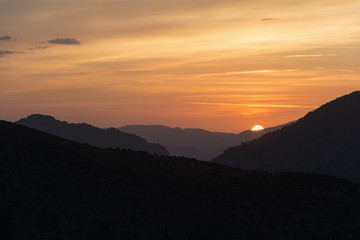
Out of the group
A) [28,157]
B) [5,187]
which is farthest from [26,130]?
[5,187]

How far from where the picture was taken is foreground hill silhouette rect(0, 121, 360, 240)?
5603cm

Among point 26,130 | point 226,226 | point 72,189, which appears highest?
point 26,130

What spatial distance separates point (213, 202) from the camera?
2579 inches

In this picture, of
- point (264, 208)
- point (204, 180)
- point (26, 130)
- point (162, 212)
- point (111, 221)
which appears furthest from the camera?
point (26, 130)

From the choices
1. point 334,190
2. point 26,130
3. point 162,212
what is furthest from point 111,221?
point 334,190

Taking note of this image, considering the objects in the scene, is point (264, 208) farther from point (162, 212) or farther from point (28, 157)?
point (28, 157)

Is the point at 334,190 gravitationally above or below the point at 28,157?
below

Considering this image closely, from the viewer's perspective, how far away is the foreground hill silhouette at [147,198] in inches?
2206

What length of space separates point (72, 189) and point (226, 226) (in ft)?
62.5

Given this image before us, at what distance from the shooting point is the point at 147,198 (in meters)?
63.5

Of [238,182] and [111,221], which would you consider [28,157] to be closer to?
[111,221]

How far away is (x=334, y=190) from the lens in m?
73.4

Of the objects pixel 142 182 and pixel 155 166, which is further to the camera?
pixel 155 166

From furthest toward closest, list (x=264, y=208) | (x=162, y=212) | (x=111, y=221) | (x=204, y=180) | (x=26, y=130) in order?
(x=26, y=130), (x=204, y=180), (x=264, y=208), (x=162, y=212), (x=111, y=221)
